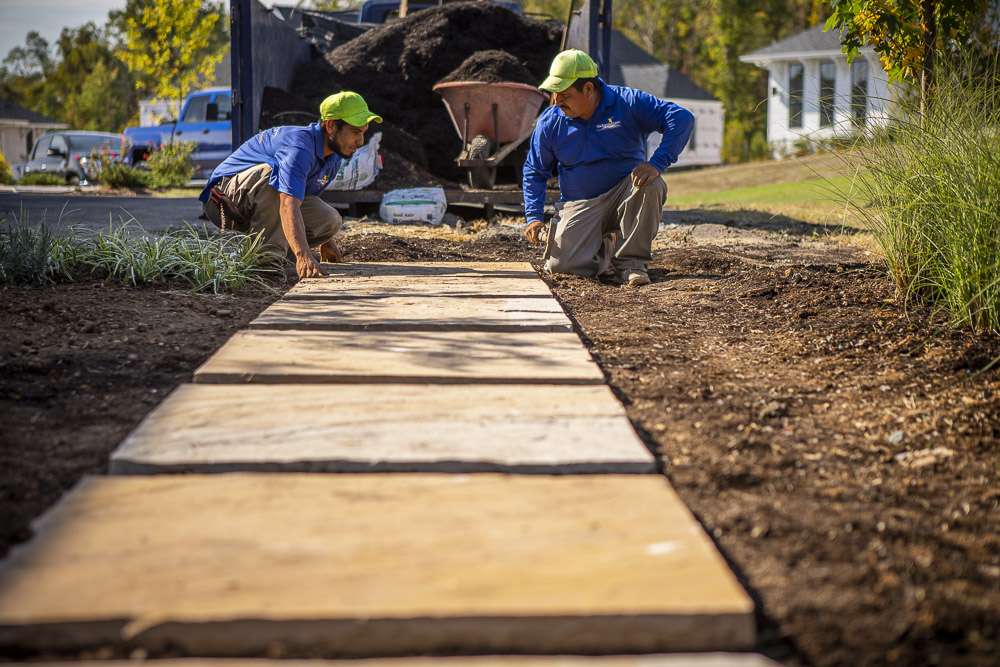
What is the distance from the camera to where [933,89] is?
Result: 4.10 meters

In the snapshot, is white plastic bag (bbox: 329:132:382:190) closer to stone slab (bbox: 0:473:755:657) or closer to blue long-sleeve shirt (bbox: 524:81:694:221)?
blue long-sleeve shirt (bbox: 524:81:694:221)

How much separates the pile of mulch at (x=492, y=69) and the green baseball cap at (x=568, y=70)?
4.43 meters

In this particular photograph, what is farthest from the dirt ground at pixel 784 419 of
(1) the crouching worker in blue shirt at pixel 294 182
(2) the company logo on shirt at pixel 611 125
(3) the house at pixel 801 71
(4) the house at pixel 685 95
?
(4) the house at pixel 685 95

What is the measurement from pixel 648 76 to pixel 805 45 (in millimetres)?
7105

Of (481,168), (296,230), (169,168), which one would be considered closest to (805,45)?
(169,168)

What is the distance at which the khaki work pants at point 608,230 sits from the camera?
5.21m

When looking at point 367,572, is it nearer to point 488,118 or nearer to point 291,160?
point 291,160

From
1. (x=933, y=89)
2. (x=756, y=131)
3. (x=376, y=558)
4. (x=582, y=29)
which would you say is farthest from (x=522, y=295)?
(x=756, y=131)

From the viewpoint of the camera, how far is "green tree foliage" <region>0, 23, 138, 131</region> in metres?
40.8

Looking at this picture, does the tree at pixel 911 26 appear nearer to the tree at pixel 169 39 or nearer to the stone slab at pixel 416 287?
the stone slab at pixel 416 287

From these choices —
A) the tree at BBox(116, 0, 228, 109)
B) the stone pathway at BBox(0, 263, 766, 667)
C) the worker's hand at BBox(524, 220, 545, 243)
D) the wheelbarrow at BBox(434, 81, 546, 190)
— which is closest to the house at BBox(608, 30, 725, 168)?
the tree at BBox(116, 0, 228, 109)

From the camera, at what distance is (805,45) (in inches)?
1146

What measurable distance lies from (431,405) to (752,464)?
0.80m

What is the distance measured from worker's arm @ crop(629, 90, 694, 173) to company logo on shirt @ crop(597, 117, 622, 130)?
0.10 m
